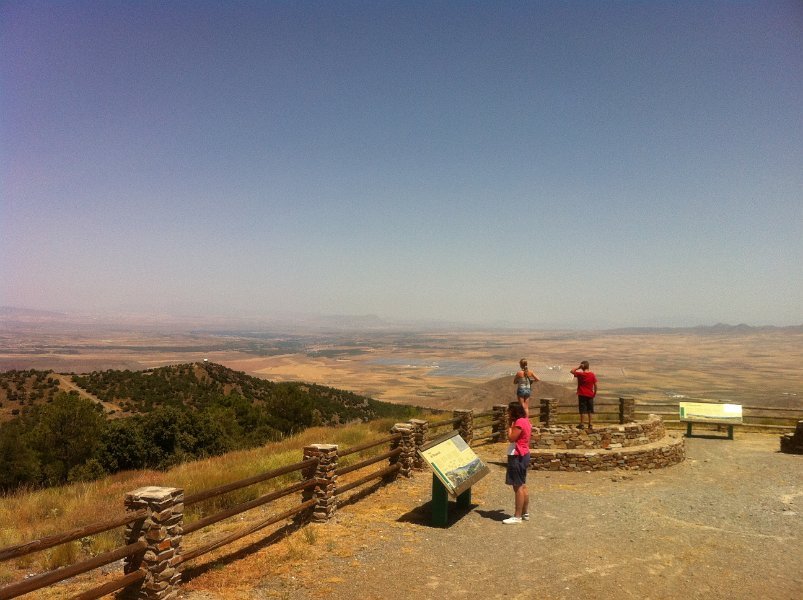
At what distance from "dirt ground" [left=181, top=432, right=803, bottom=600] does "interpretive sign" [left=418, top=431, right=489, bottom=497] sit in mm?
785

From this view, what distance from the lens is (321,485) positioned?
29.9 ft

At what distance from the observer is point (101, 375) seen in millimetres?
57000

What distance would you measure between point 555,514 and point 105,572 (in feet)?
25.0

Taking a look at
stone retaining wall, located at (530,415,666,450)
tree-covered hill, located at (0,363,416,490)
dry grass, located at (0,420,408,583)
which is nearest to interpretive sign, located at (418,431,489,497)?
dry grass, located at (0,420,408,583)

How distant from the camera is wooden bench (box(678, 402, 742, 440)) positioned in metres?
18.2

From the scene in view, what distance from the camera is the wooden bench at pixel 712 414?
1825 centimetres

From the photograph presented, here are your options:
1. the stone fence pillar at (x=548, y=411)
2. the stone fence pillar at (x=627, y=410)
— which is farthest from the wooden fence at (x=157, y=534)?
the stone fence pillar at (x=627, y=410)

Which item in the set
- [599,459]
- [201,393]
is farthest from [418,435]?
[201,393]

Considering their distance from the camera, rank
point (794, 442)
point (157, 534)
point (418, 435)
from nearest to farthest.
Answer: point (157, 534) → point (418, 435) → point (794, 442)

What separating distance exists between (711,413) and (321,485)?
16.1 meters

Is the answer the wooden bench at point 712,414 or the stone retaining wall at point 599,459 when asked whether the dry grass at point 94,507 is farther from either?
the wooden bench at point 712,414

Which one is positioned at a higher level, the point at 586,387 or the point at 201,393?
the point at 586,387

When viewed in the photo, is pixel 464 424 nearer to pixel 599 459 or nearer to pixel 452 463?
pixel 599 459

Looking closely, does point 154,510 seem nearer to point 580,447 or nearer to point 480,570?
point 480,570
